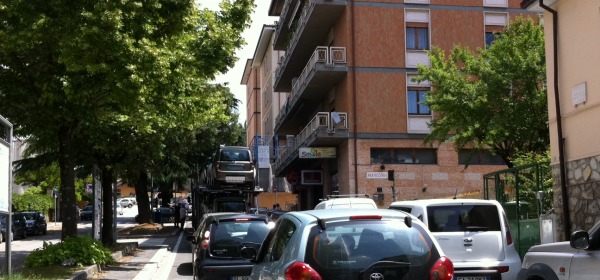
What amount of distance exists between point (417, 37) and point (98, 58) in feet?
75.8

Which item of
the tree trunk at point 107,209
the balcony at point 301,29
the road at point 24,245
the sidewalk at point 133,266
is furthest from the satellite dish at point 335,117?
the road at point 24,245

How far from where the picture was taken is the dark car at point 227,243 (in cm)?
1209

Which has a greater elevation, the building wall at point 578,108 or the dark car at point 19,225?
the building wall at point 578,108

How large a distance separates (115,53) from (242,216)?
4.24m

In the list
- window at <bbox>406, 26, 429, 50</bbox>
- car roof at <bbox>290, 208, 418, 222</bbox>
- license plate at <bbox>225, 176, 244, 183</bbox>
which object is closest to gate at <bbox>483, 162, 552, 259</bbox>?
car roof at <bbox>290, 208, 418, 222</bbox>

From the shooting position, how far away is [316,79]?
35.3 metres

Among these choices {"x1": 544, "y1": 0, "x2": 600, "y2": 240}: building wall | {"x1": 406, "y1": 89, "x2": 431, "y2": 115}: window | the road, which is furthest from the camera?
{"x1": 406, "y1": 89, "x2": 431, "y2": 115}: window

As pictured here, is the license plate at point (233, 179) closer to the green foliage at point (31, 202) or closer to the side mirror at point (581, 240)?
the side mirror at point (581, 240)

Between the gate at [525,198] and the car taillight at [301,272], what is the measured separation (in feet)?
31.6

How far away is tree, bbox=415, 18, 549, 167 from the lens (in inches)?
931

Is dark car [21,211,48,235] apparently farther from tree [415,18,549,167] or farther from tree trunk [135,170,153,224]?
tree [415,18,549,167]

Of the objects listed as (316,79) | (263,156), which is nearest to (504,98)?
(316,79)

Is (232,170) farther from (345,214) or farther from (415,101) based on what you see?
(345,214)

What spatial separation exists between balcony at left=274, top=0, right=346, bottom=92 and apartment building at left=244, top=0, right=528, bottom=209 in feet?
0.40
